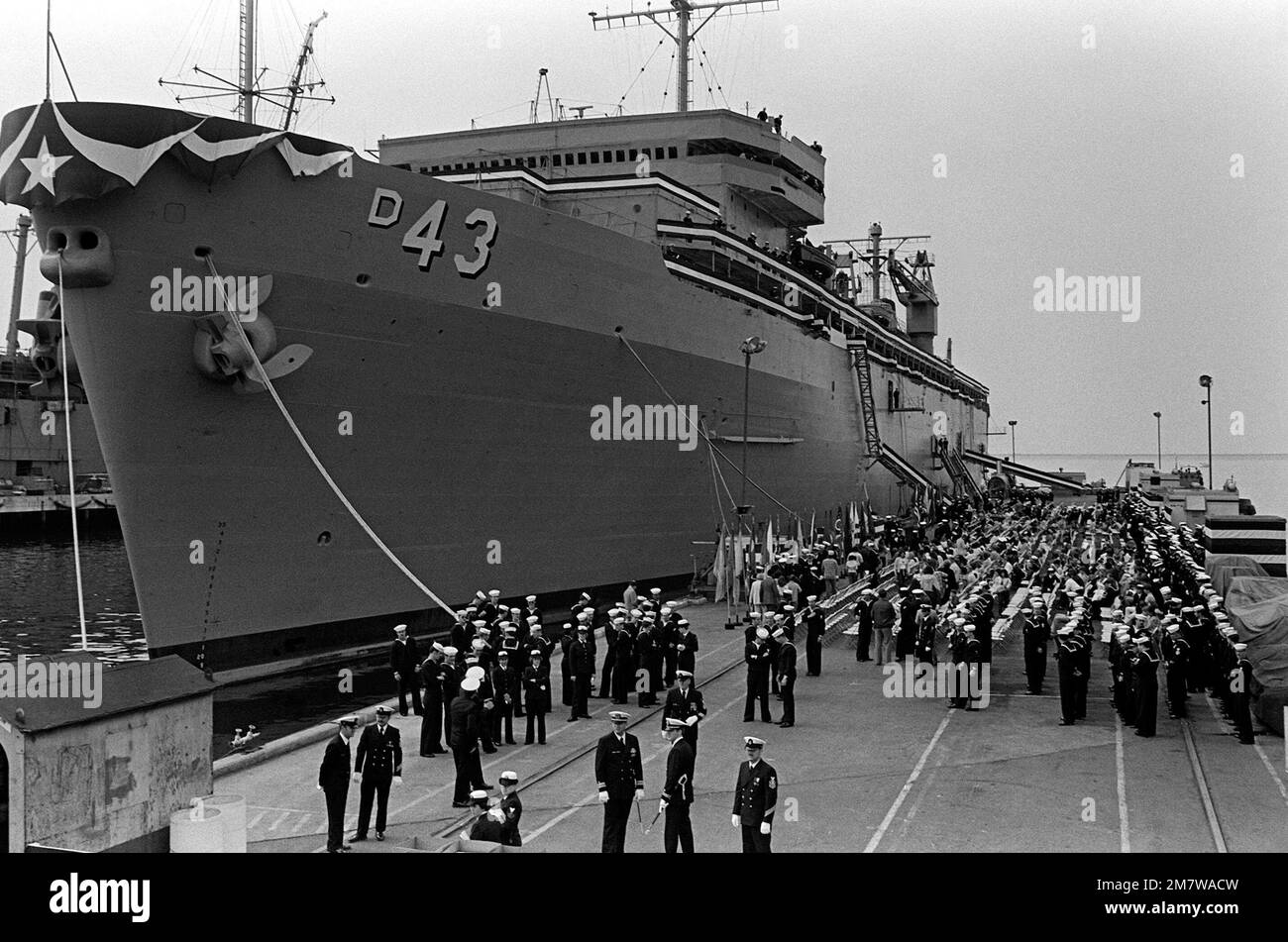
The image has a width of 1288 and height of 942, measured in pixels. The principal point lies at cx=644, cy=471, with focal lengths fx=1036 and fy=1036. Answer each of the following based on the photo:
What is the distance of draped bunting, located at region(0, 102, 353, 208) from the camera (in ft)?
40.4

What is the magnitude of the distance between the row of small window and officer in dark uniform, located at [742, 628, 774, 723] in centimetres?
1650

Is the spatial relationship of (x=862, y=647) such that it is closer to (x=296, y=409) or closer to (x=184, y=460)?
(x=296, y=409)

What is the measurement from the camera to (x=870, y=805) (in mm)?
8445

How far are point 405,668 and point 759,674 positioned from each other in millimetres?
4015

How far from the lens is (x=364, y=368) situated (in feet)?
49.3

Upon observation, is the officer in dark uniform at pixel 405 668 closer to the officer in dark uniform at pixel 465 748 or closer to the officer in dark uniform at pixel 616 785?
the officer in dark uniform at pixel 465 748

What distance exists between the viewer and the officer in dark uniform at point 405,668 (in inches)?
465

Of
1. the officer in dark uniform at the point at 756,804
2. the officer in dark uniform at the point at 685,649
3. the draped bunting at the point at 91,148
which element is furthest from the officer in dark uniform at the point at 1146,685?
the draped bunting at the point at 91,148

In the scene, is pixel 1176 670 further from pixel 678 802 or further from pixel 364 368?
pixel 364 368

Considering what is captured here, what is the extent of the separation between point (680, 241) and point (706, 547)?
272 inches

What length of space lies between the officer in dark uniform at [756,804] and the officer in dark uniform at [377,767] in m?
2.63

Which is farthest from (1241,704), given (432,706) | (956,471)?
(956,471)

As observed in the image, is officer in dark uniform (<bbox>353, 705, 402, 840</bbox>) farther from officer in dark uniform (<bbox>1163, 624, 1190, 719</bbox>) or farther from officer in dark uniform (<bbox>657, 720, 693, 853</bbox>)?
officer in dark uniform (<bbox>1163, 624, 1190, 719</bbox>)

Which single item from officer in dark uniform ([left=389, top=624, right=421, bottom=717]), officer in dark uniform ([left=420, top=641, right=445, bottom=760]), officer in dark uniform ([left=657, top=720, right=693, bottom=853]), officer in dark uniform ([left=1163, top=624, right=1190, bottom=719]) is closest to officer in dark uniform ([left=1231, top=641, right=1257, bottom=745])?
A: officer in dark uniform ([left=1163, top=624, right=1190, bottom=719])
